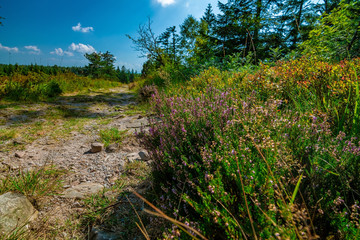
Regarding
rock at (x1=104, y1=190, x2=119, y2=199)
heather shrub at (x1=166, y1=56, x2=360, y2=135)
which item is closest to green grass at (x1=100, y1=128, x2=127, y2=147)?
rock at (x1=104, y1=190, x2=119, y2=199)

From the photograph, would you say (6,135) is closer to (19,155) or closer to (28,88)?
(19,155)

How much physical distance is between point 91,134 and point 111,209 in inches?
102

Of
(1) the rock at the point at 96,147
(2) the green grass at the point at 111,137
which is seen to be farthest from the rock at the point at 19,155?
(2) the green grass at the point at 111,137

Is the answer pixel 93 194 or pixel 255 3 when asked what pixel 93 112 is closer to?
pixel 93 194

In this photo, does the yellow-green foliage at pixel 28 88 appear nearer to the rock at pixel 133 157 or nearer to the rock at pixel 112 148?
the rock at pixel 112 148

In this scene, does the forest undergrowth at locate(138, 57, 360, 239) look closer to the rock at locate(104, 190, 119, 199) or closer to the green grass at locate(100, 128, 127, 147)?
the rock at locate(104, 190, 119, 199)

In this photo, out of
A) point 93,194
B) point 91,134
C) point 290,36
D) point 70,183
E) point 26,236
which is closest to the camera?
point 26,236

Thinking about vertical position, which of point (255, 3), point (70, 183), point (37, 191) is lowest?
point (70, 183)

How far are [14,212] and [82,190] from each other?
1.89ft

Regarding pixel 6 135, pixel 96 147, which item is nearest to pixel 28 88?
pixel 6 135

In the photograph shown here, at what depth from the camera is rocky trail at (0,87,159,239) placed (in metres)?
1.45

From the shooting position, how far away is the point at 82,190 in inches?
74.0

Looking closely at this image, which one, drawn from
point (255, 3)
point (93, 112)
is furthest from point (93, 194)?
point (255, 3)

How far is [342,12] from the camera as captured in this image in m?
4.80
